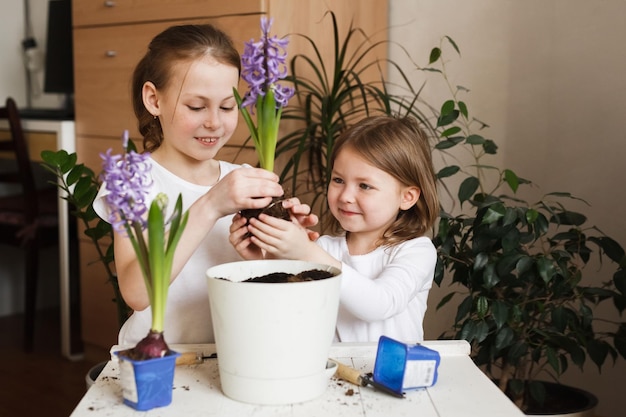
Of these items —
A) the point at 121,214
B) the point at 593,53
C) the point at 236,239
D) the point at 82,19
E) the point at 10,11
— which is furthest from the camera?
the point at 10,11

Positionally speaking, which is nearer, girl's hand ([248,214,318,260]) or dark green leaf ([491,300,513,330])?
girl's hand ([248,214,318,260])

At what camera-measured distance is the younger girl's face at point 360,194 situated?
136 centimetres

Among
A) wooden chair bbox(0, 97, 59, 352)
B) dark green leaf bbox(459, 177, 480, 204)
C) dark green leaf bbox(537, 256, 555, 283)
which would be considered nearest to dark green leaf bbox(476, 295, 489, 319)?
dark green leaf bbox(537, 256, 555, 283)

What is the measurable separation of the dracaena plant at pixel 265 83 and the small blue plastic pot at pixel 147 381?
1.04 feet

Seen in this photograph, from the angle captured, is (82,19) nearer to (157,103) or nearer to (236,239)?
(157,103)

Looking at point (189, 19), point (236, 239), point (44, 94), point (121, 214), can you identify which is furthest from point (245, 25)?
point (44, 94)

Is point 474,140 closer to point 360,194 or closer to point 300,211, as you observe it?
point 360,194

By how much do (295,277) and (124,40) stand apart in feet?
6.63

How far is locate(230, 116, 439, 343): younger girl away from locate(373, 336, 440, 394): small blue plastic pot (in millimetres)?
221

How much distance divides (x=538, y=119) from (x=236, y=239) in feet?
4.98

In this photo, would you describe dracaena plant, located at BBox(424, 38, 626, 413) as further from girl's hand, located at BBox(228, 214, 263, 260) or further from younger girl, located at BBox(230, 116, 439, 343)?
girl's hand, located at BBox(228, 214, 263, 260)

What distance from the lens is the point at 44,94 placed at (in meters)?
4.02

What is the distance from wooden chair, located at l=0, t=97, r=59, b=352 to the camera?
10.3ft

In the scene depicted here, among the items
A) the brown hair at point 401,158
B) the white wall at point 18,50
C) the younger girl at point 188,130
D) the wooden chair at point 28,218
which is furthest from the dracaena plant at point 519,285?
the white wall at point 18,50
